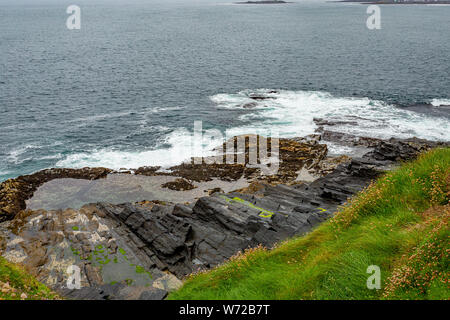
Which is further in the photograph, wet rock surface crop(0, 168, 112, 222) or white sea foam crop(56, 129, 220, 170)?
white sea foam crop(56, 129, 220, 170)

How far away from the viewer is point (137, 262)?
25.2 meters

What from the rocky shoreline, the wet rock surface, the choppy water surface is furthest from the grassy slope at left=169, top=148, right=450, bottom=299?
the choppy water surface

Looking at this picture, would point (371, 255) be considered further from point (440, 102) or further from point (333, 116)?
point (440, 102)

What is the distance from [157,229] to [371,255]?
19647 millimetres

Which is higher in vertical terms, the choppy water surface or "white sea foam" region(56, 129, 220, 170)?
the choppy water surface

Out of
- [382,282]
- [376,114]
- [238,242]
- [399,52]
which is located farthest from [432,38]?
[382,282]

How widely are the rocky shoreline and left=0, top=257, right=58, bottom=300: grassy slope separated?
631 cm

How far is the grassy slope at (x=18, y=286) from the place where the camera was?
9539 mm

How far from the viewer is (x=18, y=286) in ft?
35.2

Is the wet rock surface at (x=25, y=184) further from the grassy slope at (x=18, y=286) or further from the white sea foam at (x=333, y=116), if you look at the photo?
the grassy slope at (x=18, y=286)

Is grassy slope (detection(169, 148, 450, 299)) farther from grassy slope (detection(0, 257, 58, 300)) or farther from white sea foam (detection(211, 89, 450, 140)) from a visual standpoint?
white sea foam (detection(211, 89, 450, 140))

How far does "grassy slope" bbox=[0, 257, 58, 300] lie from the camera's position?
9.54 meters

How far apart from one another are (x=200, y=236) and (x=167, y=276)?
388 centimetres
